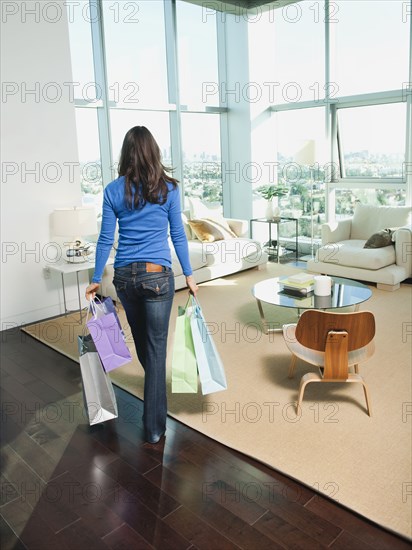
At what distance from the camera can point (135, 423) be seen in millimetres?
3344

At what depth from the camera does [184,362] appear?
3.13 m

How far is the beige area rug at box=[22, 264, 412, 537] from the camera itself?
2656 millimetres

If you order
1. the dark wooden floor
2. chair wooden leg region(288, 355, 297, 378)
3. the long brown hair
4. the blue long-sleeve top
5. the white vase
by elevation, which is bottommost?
the dark wooden floor

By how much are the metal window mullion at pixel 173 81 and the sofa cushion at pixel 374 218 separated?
2.54 metres

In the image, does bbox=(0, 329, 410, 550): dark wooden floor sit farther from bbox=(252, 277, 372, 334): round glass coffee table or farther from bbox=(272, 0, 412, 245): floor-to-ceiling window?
bbox=(272, 0, 412, 245): floor-to-ceiling window

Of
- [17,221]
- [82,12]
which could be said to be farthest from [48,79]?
[82,12]

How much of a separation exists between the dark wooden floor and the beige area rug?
5.1 inches

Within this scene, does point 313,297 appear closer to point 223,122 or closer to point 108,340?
point 108,340

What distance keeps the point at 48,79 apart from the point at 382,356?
394 cm

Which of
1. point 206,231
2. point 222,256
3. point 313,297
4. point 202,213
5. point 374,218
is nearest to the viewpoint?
point 313,297

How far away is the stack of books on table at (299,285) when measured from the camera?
4.69 meters

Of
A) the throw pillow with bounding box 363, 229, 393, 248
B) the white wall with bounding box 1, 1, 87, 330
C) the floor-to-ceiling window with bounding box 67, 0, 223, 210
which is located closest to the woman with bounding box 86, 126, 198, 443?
the white wall with bounding box 1, 1, 87, 330

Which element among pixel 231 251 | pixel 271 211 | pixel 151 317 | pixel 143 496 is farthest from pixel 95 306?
pixel 271 211

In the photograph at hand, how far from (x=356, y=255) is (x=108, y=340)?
3917 millimetres
